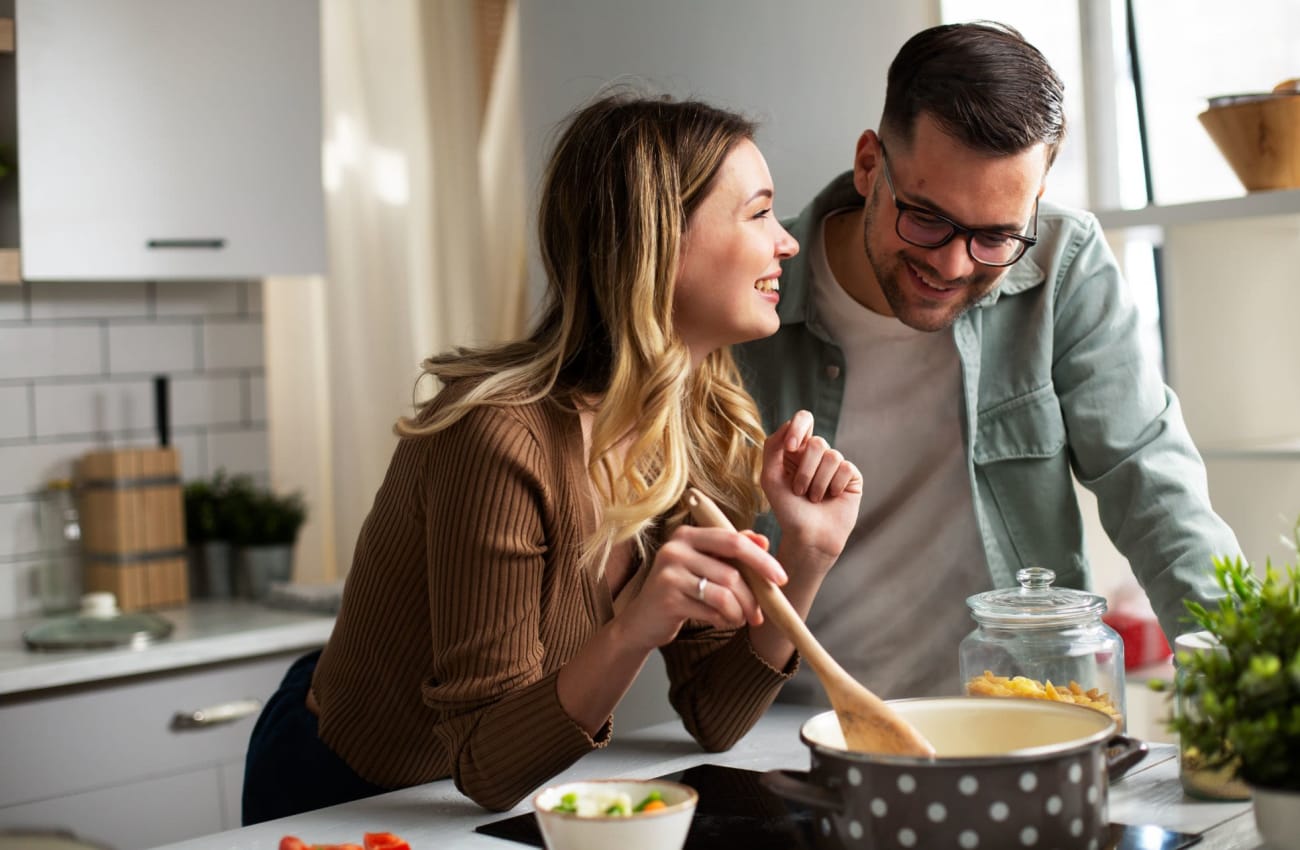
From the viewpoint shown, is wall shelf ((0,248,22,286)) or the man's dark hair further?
wall shelf ((0,248,22,286))

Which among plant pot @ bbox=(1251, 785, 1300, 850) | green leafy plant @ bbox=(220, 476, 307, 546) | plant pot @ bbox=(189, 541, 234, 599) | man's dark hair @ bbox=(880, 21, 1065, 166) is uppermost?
man's dark hair @ bbox=(880, 21, 1065, 166)

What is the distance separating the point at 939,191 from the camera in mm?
1681

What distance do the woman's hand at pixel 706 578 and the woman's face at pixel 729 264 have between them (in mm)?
410

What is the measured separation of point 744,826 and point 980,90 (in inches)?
36.0

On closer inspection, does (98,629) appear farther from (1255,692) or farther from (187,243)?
Answer: (1255,692)

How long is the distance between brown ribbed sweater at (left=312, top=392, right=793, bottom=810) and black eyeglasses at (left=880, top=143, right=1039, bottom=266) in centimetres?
50

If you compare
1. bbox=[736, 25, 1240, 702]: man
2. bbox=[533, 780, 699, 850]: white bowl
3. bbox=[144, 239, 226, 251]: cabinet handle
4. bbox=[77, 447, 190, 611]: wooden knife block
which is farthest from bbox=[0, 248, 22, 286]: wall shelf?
bbox=[533, 780, 699, 850]: white bowl

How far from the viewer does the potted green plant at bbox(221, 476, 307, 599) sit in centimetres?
315

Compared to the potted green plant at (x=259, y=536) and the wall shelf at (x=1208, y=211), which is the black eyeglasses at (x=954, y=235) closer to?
the wall shelf at (x=1208, y=211)

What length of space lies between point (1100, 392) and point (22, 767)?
76.7 inches

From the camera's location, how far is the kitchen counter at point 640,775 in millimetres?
1163

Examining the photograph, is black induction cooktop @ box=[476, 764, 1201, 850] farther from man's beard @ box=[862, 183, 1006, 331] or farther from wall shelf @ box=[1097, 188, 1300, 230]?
wall shelf @ box=[1097, 188, 1300, 230]

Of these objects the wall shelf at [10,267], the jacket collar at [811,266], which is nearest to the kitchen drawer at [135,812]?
the wall shelf at [10,267]

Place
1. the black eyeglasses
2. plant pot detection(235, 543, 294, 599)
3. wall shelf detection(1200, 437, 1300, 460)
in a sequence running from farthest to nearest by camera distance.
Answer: plant pot detection(235, 543, 294, 599) < wall shelf detection(1200, 437, 1300, 460) < the black eyeglasses
